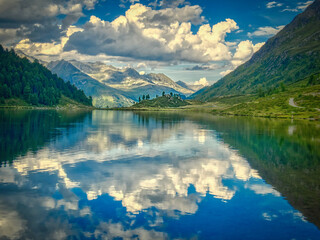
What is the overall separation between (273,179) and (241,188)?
749 cm

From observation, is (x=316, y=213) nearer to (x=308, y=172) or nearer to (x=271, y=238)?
(x=271, y=238)

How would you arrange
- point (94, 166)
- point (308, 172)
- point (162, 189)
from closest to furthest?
1. point (162, 189)
2. point (308, 172)
3. point (94, 166)

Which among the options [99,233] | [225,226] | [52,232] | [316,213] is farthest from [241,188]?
[52,232]

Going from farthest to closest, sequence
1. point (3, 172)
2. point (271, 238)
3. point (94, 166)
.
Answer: point (94, 166), point (3, 172), point (271, 238)

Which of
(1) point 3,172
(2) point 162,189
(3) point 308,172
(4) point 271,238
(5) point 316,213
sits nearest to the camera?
(4) point 271,238

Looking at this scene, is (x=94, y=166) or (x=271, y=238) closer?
(x=271, y=238)

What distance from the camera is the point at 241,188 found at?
36.4 metres

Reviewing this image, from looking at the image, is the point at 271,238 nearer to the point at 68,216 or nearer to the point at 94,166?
the point at 68,216

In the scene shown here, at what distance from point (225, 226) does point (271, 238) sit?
13.1 ft

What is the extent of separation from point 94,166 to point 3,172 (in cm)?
1377

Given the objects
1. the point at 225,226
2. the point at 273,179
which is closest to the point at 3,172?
the point at 225,226

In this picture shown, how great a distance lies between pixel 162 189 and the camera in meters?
34.6

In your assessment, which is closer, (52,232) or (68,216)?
(52,232)

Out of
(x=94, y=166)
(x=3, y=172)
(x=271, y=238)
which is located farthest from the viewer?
(x=94, y=166)
